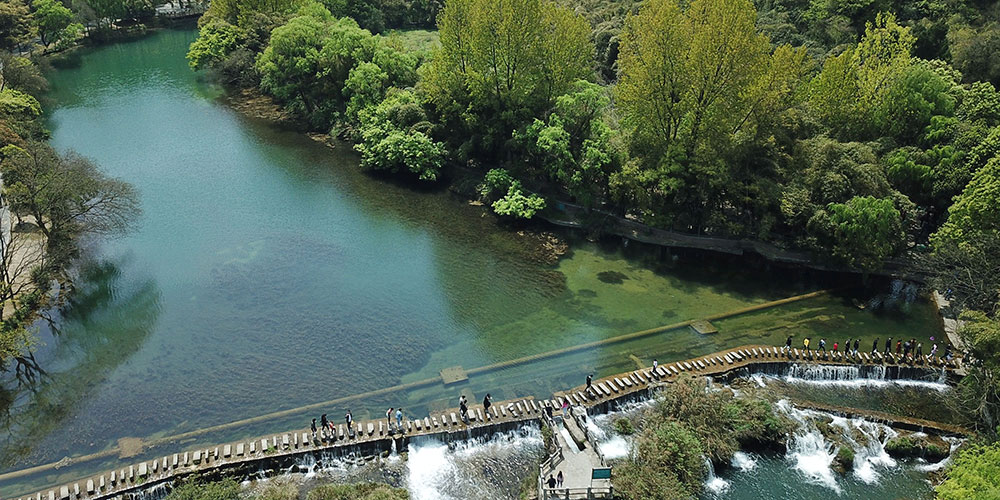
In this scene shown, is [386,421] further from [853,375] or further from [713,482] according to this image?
[853,375]

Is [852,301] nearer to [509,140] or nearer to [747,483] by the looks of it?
[747,483]

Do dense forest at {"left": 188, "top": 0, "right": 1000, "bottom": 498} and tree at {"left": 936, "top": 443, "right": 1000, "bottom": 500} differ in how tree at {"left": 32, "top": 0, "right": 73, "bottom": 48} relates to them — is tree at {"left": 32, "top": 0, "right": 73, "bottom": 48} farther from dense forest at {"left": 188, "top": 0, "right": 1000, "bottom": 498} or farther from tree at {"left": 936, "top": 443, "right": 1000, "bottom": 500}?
tree at {"left": 936, "top": 443, "right": 1000, "bottom": 500}

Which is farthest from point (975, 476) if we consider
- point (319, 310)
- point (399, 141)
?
point (399, 141)

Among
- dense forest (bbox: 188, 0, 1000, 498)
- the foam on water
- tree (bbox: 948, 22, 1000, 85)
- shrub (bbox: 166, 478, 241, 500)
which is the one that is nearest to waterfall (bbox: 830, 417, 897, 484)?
dense forest (bbox: 188, 0, 1000, 498)

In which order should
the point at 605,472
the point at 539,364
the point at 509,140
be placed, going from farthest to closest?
the point at 509,140, the point at 539,364, the point at 605,472

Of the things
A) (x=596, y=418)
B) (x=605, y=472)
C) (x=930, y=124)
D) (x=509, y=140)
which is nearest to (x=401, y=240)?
(x=509, y=140)

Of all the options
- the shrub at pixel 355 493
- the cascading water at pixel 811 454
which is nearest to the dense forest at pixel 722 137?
the cascading water at pixel 811 454
